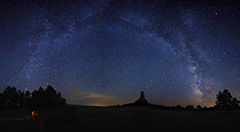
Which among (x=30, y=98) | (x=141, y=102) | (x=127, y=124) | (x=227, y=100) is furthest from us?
(x=30, y=98)

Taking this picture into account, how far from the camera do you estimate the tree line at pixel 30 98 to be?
48125 mm

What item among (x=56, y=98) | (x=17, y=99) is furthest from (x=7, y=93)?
(x=56, y=98)

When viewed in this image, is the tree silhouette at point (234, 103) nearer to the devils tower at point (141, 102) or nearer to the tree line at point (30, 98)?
the devils tower at point (141, 102)

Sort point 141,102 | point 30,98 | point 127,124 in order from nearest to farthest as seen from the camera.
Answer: point 127,124 → point 141,102 → point 30,98

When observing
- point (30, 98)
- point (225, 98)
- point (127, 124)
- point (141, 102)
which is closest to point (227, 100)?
point (225, 98)

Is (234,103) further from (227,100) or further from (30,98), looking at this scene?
(30,98)

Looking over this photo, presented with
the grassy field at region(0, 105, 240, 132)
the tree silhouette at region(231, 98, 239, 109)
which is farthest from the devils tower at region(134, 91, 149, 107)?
the tree silhouette at region(231, 98, 239, 109)

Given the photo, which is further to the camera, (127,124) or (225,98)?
(225,98)

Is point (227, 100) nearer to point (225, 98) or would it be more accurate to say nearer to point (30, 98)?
point (225, 98)

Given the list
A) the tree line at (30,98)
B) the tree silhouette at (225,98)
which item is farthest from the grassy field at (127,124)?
the tree line at (30,98)

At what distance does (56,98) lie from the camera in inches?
1916

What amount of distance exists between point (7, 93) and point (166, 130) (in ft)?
181

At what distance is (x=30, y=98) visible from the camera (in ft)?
171

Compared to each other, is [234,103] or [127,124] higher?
[234,103]
